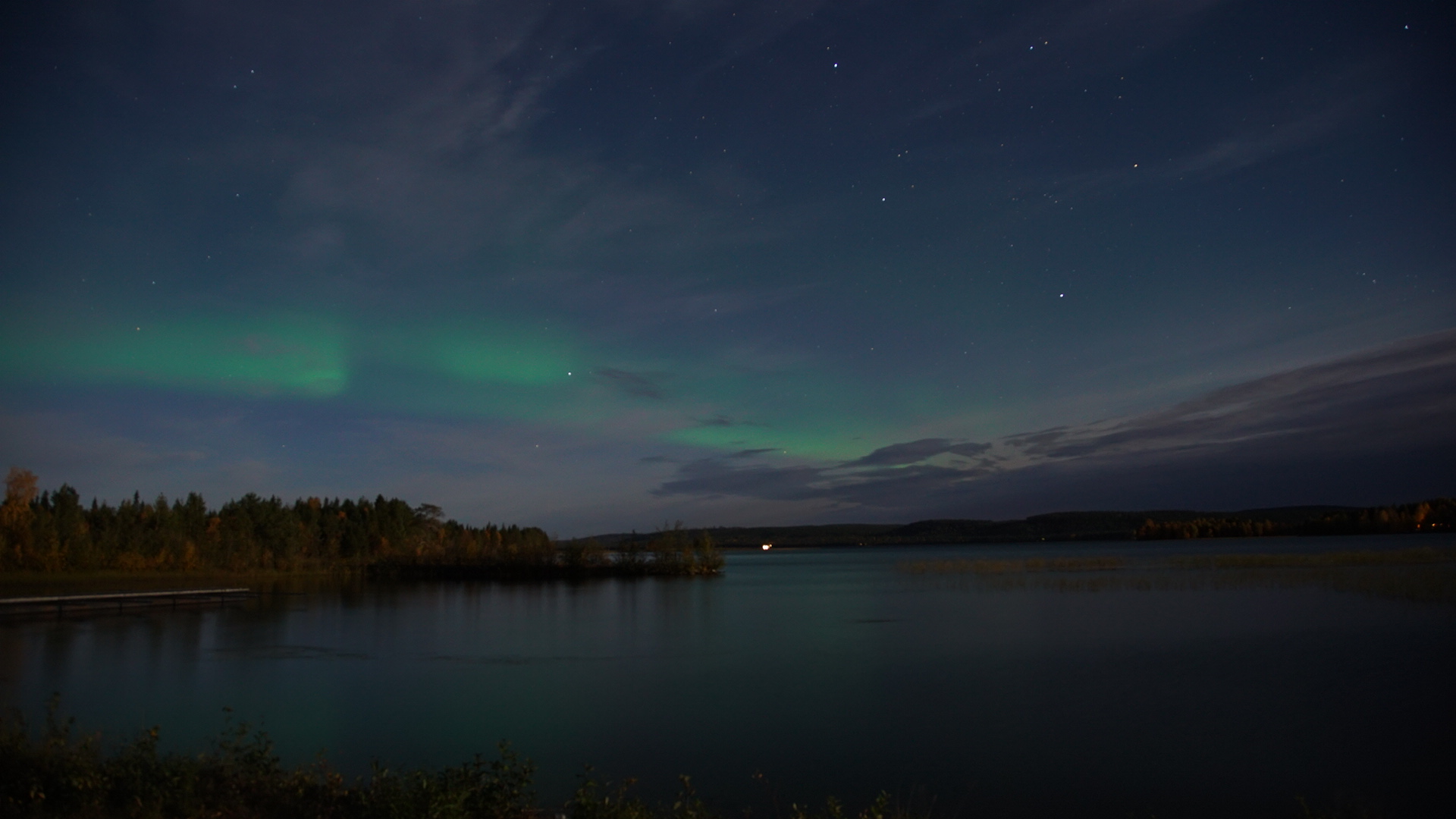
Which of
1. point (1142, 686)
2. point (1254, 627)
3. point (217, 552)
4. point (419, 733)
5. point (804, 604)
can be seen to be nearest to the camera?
point (419, 733)

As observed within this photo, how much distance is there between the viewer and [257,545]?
67750 mm

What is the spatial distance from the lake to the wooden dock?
2.19 meters

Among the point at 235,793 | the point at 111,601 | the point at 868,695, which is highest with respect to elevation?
the point at 111,601

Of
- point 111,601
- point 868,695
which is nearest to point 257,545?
point 111,601

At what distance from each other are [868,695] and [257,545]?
64.0 meters

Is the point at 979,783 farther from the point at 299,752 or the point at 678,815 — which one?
the point at 299,752

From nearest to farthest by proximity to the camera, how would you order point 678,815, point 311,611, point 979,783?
1. point 678,815
2. point 979,783
3. point 311,611

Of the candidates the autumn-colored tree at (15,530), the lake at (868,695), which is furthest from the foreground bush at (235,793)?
the autumn-colored tree at (15,530)

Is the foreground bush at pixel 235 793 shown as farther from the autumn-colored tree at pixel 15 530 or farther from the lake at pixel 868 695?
the autumn-colored tree at pixel 15 530

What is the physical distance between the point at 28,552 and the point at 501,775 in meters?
57.4

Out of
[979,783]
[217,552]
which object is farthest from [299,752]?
[217,552]

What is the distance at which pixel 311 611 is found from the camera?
3638 cm

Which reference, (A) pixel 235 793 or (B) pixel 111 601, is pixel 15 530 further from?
(A) pixel 235 793

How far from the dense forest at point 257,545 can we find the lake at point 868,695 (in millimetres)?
26949
